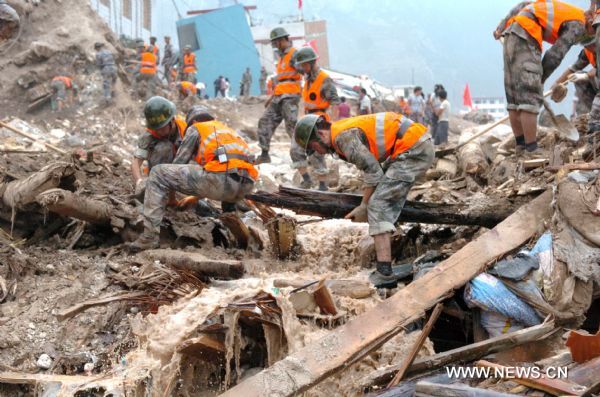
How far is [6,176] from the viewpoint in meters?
5.82

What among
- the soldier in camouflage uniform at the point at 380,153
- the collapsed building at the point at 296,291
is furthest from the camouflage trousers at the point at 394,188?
the collapsed building at the point at 296,291

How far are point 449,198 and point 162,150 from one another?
3008 mm

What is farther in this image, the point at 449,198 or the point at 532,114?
the point at 449,198

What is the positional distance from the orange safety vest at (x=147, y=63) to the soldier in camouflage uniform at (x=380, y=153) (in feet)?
40.0

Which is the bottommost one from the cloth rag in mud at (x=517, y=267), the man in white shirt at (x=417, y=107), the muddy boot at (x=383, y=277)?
the man in white shirt at (x=417, y=107)

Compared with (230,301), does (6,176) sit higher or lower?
higher

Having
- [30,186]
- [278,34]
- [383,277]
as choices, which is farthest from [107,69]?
[383,277]

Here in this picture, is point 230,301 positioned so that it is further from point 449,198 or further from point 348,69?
point 348,69

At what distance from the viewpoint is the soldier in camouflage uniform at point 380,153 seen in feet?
15.6

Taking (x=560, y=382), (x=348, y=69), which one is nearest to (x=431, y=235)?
(x=560, y=382)

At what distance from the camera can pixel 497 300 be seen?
3.68 m

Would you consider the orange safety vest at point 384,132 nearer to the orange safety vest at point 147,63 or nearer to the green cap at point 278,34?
the green cap at point 278,34

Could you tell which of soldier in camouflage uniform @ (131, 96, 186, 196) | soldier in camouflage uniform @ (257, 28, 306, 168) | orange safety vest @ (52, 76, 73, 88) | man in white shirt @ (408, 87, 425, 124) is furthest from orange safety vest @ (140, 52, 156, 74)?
soldier in camouflage uniform @ (131, 96, 186, 196)

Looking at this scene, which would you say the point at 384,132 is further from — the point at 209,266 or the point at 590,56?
the point at 590,56
